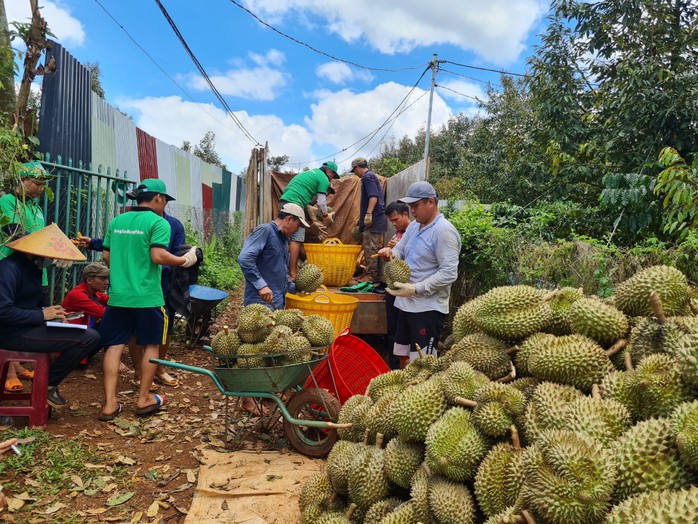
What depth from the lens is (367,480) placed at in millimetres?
2170

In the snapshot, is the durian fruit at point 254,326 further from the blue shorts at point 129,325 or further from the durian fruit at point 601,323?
the durian fruit at point 601,323

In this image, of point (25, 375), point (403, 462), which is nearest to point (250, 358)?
point (403, 462)

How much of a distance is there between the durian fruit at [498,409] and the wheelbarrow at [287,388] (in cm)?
176

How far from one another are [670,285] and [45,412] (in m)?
4.66

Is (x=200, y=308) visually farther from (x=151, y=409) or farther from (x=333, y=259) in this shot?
(x=151, y=409)

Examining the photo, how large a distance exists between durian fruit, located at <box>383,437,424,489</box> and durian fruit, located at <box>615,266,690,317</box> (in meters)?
1.15

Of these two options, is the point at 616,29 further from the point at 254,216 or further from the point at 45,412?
the point at 45,412

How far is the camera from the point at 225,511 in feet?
9.67

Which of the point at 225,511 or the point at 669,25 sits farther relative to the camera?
the point at 669,25

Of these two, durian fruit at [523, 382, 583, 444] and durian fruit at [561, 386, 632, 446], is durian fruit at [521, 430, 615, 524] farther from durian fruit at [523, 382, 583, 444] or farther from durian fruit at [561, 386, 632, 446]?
durian fruit at [523, 382, 583, 444]

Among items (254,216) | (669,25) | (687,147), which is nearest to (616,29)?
(669,25)

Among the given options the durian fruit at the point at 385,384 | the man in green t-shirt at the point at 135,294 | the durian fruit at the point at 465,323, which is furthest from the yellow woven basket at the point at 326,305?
the durian fruit at the point at 465,323

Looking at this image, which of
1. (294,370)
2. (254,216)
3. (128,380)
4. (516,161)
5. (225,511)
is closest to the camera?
(225,511)

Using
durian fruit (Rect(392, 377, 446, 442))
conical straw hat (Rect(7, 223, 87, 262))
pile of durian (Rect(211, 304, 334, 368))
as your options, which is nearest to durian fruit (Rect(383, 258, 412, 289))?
pile of durian (Rect(211, 304, 334, 368))
